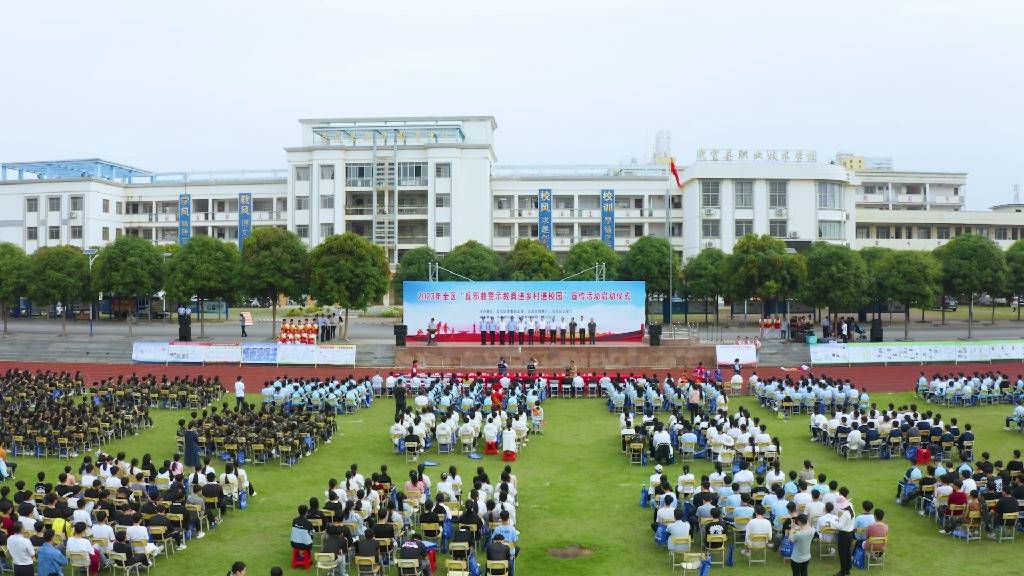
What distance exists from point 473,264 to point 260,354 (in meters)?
19.1

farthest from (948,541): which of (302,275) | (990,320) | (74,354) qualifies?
(990,320)

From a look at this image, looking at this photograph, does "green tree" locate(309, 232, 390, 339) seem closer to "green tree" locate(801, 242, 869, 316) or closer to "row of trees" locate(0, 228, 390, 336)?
"row of trees" locate(0, 228, 390, 336)

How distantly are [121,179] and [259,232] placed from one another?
122 feet

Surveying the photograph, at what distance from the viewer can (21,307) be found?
2312 inches

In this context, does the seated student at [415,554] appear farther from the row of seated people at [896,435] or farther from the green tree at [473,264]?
the green tree at [473,264]

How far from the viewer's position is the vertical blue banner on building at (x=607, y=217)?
61500 millimetres

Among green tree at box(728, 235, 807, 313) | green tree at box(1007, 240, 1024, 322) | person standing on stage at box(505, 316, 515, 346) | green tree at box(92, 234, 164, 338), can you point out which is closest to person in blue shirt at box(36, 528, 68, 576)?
person standing on stage at box(505, 316, 515, 346)

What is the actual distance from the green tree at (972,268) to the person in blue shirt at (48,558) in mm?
43045

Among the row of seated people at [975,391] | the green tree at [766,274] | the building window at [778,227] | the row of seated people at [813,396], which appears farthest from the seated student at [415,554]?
the building window at [778,227]

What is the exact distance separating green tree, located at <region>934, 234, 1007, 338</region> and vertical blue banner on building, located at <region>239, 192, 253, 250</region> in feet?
159

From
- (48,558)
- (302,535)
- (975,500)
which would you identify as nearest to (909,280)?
(975,500)

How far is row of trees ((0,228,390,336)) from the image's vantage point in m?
37.7

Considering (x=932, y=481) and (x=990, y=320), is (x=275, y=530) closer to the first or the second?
(x=932, y=481)

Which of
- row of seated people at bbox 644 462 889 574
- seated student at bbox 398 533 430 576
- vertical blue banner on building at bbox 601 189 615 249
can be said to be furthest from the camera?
vertical blue banner on building at bbox 601 189 615 249
